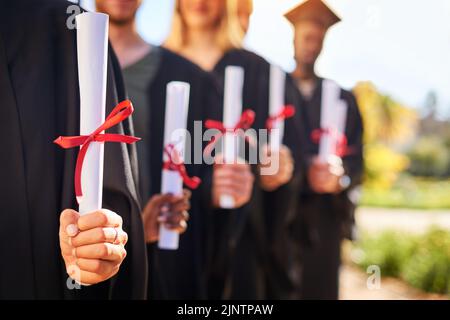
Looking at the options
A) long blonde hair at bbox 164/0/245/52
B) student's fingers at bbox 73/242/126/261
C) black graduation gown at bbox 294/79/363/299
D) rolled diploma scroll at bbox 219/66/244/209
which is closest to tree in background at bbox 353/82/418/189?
black graduation gown at bbox 294/79/363/299

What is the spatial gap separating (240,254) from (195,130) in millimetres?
836

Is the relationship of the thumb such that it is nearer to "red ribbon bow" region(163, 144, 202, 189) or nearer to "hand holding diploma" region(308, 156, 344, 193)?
"red ribbon bow" region(163, 144, 202, 189)

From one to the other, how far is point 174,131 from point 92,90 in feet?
1.65

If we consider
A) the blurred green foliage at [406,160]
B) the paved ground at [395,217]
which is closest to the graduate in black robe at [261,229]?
the paved ground at [395,217]

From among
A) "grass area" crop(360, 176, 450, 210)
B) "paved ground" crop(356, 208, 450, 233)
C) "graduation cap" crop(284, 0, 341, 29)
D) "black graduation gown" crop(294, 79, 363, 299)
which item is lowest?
"paved ground" crop(356, 208, 450, 233)

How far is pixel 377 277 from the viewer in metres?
1.99

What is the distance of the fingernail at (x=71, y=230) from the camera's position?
1010 mm

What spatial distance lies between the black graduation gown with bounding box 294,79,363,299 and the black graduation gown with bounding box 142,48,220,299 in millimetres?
1466

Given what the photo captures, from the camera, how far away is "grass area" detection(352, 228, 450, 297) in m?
6.20

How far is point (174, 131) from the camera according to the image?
1.51 meters

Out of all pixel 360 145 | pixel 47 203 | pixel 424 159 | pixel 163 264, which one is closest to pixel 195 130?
pixel 163 264
